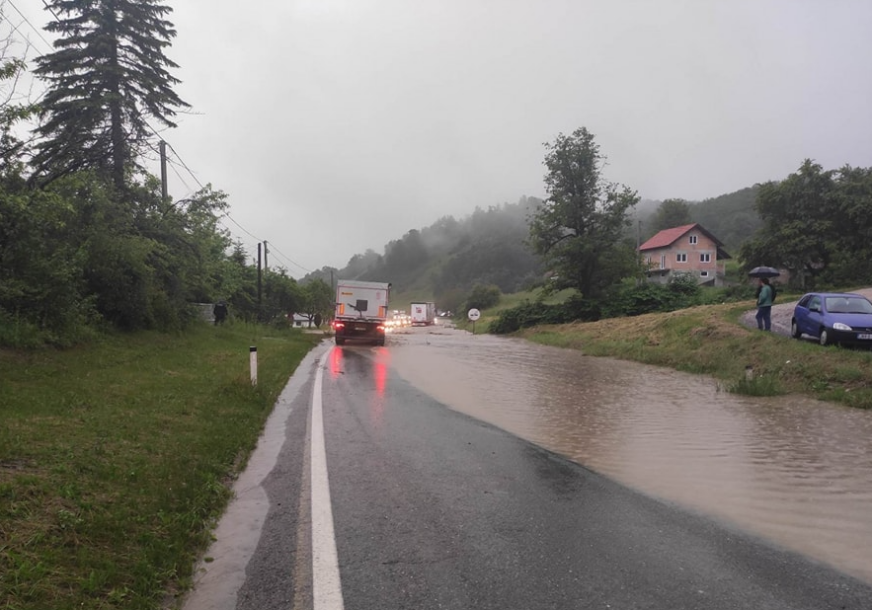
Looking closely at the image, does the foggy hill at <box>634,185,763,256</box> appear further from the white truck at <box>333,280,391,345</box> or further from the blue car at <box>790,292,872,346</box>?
the blue car at <box>790,292,872,346</box>

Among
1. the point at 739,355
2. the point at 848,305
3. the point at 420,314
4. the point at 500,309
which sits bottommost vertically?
the point at 739,355

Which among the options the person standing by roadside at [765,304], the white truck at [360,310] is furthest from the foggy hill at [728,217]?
the person standing by roadside at [765,304]

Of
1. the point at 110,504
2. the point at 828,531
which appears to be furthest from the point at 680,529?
the point at 110,504

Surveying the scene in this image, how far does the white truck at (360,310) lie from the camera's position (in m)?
25.6

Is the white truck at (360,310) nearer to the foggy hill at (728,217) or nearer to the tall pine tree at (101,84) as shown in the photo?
the tall pine tree at (101,84)

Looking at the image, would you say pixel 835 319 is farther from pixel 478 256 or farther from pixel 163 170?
pixel 478 256

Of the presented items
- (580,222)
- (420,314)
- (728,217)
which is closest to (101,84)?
(580,222)

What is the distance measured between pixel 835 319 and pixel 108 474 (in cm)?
1463

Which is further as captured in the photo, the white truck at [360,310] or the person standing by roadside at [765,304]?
the white truck at [360,310]

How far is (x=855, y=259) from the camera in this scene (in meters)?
41.2

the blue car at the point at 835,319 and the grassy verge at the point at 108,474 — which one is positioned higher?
the blue car at the point at 835,319

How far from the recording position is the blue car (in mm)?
12404

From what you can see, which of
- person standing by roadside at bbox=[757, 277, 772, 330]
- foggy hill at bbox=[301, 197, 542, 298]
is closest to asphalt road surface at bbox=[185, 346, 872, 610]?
person standing by roadside at bbox=[757, 277, 772, 330]

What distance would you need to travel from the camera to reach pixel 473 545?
3.94m
